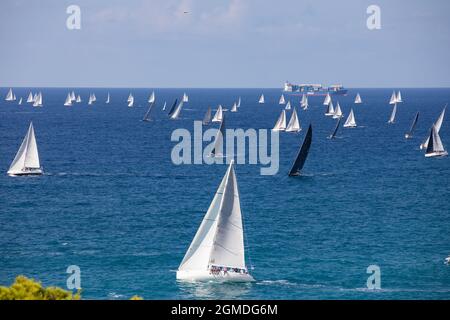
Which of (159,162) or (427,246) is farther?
(159,162)

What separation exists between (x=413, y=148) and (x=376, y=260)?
97.8 meters

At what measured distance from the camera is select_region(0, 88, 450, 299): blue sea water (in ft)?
208

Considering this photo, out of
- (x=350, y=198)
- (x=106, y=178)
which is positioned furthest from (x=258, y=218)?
(x=106, y=178)

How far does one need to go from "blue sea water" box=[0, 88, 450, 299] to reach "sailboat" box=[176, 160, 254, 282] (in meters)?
1.24

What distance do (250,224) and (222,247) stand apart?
22645 mm

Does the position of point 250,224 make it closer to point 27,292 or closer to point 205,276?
point 205,276

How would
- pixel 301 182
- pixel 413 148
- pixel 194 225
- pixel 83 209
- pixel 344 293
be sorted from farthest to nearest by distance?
1. pixel 413 148
2. pixel 301 182
3. pixel 83 209
4. pixel 194 225
5. pixel 344 293

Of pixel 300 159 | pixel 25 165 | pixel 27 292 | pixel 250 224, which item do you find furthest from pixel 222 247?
pixel 25 165

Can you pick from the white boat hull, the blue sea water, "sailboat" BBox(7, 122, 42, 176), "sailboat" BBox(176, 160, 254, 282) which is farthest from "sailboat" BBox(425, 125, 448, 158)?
the white boat hull

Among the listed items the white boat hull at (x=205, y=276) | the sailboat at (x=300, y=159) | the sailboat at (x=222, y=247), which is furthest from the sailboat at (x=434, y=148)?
the white boat hull at (x=205, y=276)

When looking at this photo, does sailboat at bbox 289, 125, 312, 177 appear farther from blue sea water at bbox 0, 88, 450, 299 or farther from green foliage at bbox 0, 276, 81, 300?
green foliage at bbox 0, 276, 81, 300

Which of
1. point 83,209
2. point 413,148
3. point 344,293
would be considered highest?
point 413,148

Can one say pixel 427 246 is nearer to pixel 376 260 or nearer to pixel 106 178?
pixel 376 260

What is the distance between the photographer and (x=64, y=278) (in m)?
63.8
